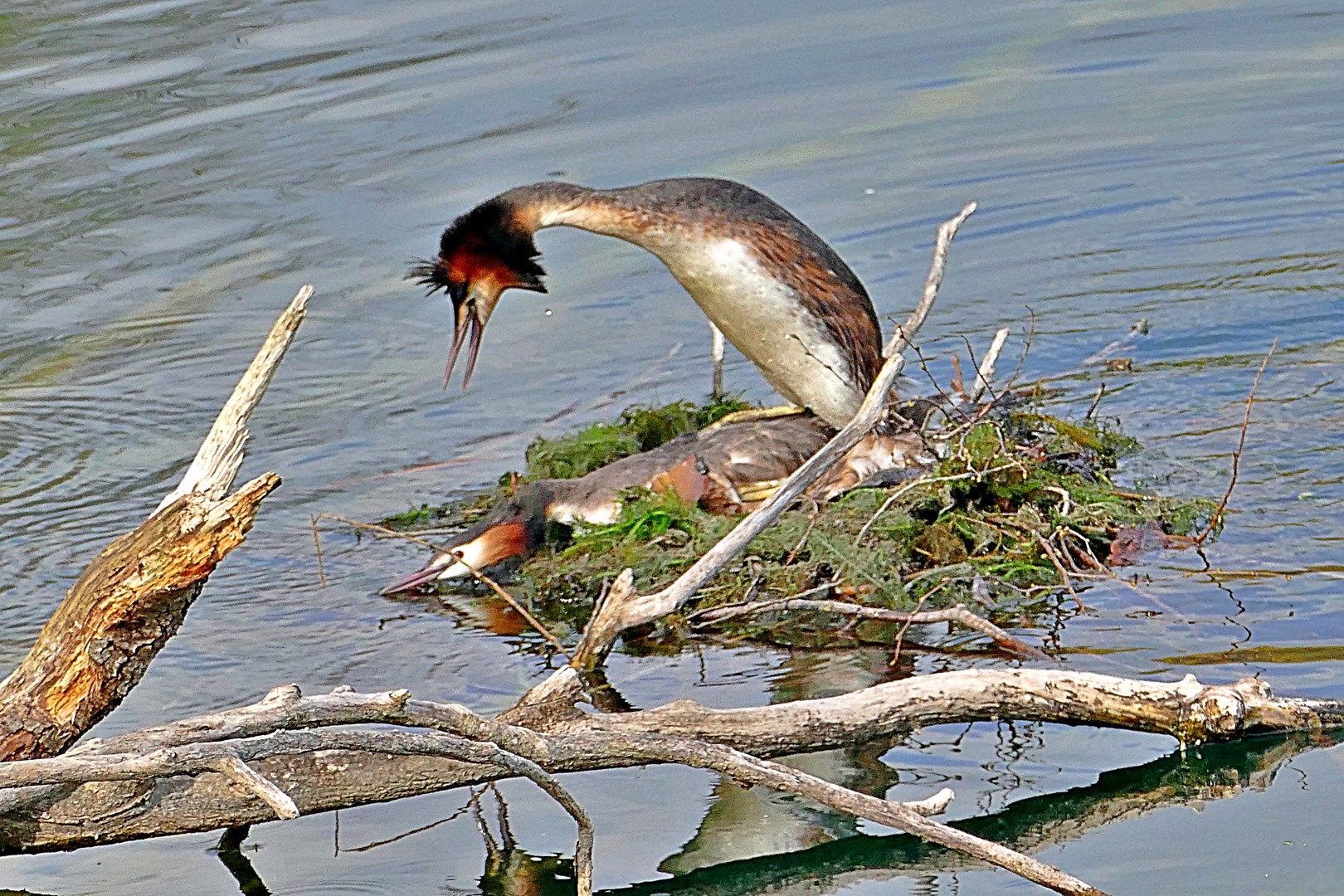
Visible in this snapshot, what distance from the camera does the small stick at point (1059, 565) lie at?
5.66 m

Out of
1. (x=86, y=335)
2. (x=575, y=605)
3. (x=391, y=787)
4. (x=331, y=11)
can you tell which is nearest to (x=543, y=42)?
(x=331, y=11)

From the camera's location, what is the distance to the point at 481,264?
22.5ft

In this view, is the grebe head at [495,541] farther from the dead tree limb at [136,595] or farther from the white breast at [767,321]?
the dead tree limb at [136,595]

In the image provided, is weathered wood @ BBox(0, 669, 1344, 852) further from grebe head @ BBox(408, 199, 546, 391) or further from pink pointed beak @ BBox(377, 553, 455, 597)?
grebe head @ BBox(408, 199, 546, 391)

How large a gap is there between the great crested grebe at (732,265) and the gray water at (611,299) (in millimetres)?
970

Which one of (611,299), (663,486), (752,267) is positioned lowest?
(663,486)

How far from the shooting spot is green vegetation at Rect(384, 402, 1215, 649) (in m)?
5.81

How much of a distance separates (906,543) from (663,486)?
34.0 inches

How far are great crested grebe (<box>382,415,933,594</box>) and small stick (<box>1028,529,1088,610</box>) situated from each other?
2.06 feet

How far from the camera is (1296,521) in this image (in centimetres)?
623

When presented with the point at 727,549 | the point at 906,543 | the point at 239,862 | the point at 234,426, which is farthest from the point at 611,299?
the point at 234,426

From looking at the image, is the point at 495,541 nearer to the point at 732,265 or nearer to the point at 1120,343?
the point at 732,265

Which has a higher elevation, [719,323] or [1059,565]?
[719,323]

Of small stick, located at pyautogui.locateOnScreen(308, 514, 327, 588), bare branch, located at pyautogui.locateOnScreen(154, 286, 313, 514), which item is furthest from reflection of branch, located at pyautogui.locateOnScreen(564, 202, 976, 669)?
small stick, located at pyautogui.locateOnScreen(308, 514, 327, 588)
